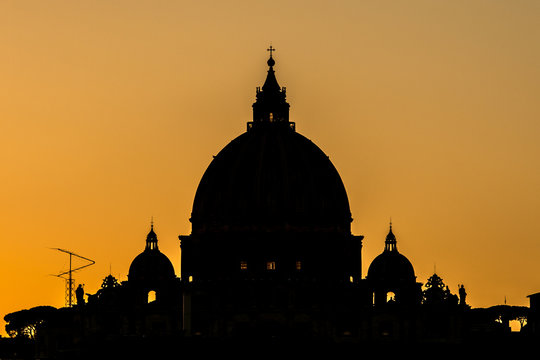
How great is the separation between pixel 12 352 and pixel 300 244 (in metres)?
27.1

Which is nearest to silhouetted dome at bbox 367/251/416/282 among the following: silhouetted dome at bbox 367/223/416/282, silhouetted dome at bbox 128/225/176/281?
silhouetted dome at bbox 367/223/416/282

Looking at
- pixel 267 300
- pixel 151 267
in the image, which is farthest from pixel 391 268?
pixel 151 267

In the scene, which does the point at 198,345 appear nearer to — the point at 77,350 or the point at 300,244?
the point at 77,350

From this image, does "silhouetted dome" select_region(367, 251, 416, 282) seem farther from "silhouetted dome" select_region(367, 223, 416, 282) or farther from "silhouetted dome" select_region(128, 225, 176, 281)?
"silhouetted dome" select_region(128, 225, 176, 281)

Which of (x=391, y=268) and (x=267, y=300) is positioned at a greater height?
(x=391, y=268)

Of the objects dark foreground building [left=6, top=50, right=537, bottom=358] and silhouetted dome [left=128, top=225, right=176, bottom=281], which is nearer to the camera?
dark foreground building [left=6, top=50, right=537, bottom=358]

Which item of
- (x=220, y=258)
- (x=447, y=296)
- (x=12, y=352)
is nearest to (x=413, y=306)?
(x=447, y=296)

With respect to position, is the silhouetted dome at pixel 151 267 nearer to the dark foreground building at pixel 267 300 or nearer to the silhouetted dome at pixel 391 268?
the dark foreground building at pixel 267 300

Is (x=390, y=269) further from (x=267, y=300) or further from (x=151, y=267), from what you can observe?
(x=151, y=267)

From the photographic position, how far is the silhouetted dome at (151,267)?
195 m

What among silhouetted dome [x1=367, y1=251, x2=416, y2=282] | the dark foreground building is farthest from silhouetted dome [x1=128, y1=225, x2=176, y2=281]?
silhouetted dome [x1=367, y1=251, x2=416, y2=282]

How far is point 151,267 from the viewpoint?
7692 inches

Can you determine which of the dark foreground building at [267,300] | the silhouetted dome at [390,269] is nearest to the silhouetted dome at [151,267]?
the dark foreground building at [267,300]

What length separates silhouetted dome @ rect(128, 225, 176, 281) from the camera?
19500 centimetres
